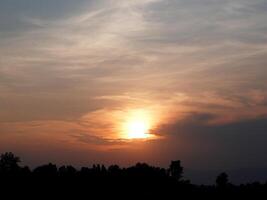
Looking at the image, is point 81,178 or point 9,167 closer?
point 81,178

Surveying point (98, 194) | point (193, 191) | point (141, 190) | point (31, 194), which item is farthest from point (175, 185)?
point (31, 194)

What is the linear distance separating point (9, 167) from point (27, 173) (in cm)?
2058

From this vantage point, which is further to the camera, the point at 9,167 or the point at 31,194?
the point at 9,167

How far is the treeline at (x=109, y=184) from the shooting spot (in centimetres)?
10250

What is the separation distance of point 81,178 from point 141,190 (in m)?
9.91

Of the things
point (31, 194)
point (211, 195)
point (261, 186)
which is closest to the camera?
point (31, 194)

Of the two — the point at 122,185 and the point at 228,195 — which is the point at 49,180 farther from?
the point at 228,195

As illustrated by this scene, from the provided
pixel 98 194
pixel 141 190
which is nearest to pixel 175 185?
pixel 141 190

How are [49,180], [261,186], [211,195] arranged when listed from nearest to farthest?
[49,180], [211,195], [261,186]

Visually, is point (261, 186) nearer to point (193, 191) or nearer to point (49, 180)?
point (193, 191)

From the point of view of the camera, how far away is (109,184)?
352 ft

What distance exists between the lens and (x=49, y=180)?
106562 millimetres

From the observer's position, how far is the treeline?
102 metres

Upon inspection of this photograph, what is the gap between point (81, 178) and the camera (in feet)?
358
